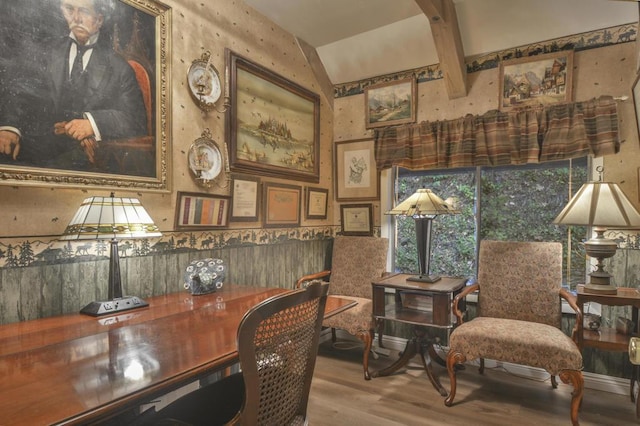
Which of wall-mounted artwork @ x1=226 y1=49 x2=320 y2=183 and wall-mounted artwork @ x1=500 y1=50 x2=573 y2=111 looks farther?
wall-mounted artwork @ x1=500 y1=50 x2=573 y2=111

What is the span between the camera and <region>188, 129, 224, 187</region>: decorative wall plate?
2381 millimetres

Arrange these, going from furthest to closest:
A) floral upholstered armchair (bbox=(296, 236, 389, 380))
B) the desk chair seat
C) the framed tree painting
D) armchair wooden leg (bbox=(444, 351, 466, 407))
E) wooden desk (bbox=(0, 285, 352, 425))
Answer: the framed tree painting < floral upholstered armchair (bbox=(296, 236, 389, 380)) < armchair wooden leg (bbox=(444, 351, 466, 407)) < the desk chair seat < wooden desk (bbox=(0, 285, 352, 425))

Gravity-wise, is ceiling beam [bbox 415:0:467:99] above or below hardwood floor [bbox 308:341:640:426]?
above

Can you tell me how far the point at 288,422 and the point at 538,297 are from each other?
2273 millimetres

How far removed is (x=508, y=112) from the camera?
9.95 ft

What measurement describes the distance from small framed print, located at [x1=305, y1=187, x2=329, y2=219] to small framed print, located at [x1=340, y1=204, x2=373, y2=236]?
219 mm

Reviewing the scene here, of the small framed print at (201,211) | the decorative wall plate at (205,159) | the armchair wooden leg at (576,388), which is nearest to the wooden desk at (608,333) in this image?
the armchair wooden leg at (576,388)

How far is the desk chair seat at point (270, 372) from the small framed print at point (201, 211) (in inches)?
46.7

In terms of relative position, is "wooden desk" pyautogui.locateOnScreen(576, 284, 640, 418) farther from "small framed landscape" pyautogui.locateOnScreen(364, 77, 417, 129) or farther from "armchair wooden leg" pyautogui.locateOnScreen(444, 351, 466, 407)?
"small framed landscape" pyautogui.locateOnScreen(364, 77, 417, 129)

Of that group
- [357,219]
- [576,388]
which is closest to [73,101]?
[357,219]

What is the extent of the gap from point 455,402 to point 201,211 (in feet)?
7.05

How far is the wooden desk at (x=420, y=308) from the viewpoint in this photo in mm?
2637

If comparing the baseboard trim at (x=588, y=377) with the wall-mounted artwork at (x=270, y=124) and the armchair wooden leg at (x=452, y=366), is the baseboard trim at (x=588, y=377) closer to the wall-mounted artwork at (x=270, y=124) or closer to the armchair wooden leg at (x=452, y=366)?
the armchair wooden leg at (x=452, y=366)

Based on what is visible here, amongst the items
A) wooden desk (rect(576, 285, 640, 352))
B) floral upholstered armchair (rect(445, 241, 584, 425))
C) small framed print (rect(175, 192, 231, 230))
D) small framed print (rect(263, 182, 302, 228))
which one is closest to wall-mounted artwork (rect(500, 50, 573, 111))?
floral upholstered armchair (rect(445, 241, 584, 425))
